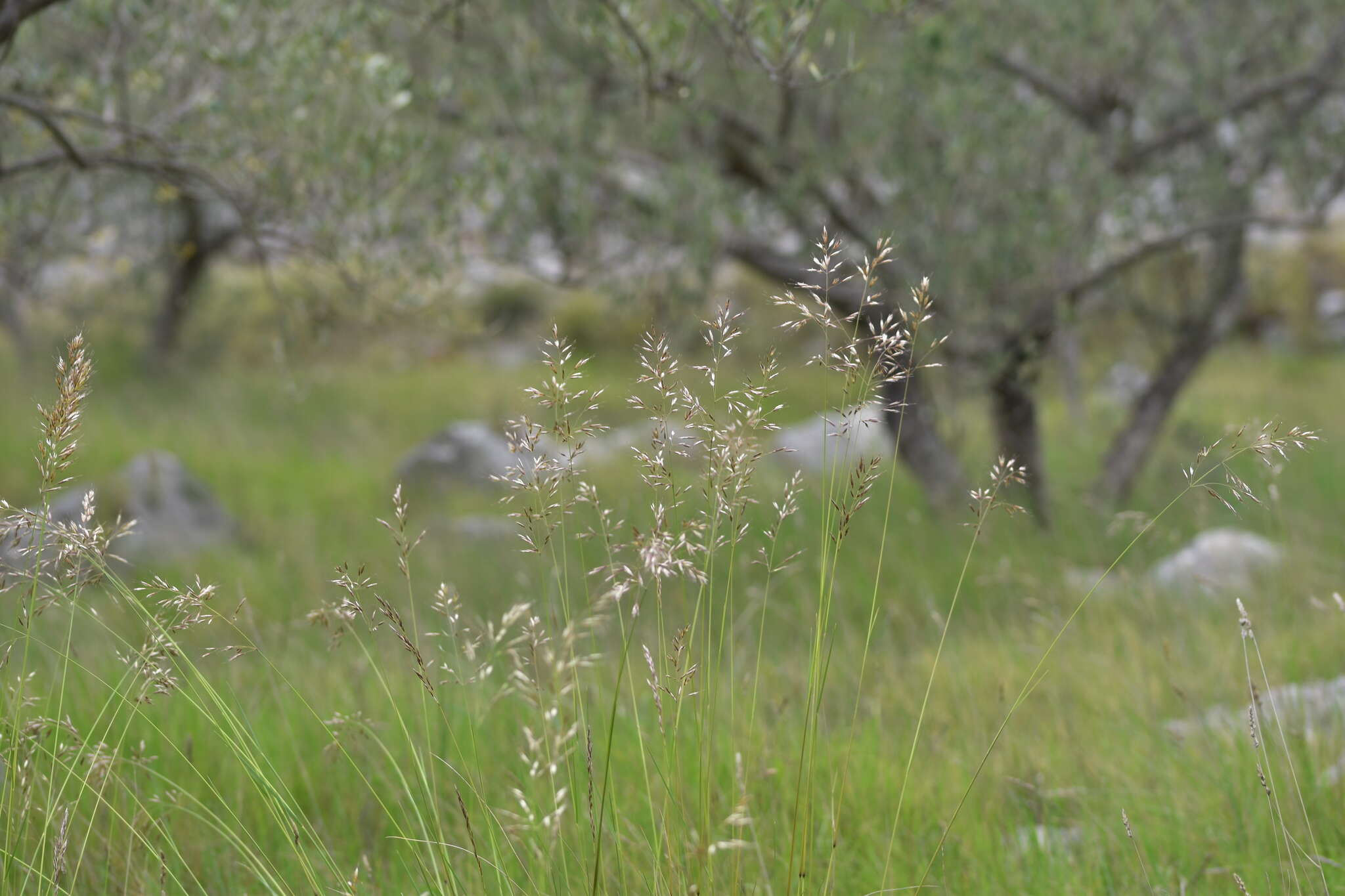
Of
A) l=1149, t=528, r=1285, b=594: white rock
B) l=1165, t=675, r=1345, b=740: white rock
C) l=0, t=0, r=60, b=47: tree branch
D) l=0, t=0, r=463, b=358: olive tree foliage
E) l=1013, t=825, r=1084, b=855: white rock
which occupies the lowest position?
l=1013, t=825, r=1084, b=855: white rock

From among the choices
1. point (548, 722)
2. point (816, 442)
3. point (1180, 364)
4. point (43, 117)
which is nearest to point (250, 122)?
point (43, 117)

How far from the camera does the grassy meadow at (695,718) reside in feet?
7.17

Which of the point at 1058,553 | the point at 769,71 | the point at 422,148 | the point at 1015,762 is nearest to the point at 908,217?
the point at 1058,553

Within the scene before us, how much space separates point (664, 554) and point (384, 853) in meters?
1.96

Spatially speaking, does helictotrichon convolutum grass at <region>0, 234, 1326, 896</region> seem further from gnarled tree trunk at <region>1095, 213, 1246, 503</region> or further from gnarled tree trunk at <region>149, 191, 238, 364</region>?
gnarled tree trunk at <region>149, 191, 238, 364</region>

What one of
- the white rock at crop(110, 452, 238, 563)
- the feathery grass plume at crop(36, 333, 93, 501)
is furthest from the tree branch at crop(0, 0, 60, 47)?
the white rock at crop(110, 452, 238, 563)

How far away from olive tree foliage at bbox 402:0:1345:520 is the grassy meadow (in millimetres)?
1465

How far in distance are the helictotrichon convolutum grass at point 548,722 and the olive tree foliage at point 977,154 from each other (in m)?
2.75

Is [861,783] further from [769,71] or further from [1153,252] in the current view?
[1153,252]

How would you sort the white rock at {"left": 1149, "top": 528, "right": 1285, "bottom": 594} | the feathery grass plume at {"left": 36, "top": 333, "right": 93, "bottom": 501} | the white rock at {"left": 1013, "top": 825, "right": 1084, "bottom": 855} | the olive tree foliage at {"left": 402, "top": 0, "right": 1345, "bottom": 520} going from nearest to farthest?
the feathery grass plume at {"left": 36, "top": 333, "right": 93, "bottom": 501}, the white rock at {"left": 1013, "top": 825, "right": 1084, "bottom": 855}, the white rock at {"left": 1149, "top": 528, "right": 1285, "bottom": 594}, the olive tree foliage at {"left": 402, "top": 0, "right": 1345, "bottom": 520}

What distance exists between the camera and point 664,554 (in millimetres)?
1961

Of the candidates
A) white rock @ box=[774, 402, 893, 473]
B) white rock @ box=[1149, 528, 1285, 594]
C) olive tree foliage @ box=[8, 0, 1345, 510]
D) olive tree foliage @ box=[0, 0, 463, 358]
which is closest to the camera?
olive tree foliage @ box=[0, 0, 463, 358]

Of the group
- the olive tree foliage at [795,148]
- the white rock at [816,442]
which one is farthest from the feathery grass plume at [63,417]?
the white rock at [816,442]

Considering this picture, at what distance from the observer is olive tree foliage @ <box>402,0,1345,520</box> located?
7219 millimetres
